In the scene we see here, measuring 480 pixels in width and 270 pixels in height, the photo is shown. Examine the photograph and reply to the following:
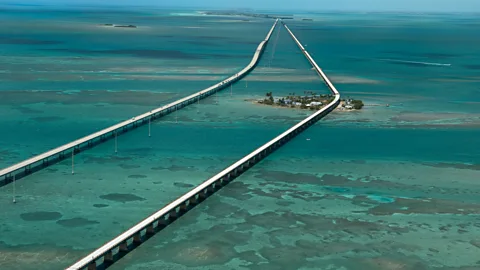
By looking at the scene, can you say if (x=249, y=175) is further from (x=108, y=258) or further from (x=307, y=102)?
(x=307, y=102)

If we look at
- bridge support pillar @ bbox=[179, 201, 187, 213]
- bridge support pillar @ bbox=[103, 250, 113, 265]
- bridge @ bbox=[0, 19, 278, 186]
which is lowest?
bridge support pillar @ bbox=[103, 250, 113, 265]

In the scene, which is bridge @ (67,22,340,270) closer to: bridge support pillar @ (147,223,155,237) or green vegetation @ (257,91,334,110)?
bridge support pillar @ (147,223,155,237)

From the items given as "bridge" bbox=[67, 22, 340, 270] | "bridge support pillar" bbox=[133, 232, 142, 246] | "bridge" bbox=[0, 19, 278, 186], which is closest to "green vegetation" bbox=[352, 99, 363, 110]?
"bridge" bbox=[0, 19, 278, 186]

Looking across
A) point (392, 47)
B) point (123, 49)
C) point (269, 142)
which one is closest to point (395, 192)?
point (269, 142)

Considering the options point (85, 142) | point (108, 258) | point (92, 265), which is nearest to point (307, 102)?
point (85, 142)

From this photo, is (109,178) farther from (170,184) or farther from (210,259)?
(210,259)
